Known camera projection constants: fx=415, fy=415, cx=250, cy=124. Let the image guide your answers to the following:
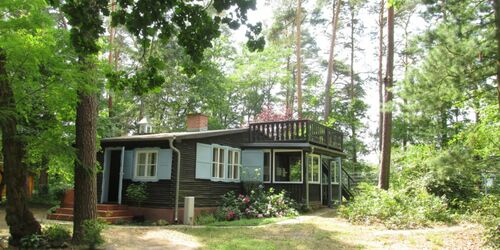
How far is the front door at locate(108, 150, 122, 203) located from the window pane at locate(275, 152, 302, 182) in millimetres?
6375

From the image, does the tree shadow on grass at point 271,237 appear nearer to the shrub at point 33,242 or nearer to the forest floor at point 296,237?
the forest floor at point 296,237

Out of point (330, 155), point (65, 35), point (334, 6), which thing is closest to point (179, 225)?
point (65, 35)

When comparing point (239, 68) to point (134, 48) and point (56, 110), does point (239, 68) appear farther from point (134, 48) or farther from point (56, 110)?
point (56, 110)

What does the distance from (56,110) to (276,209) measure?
8.62m

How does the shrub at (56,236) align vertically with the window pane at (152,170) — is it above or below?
below

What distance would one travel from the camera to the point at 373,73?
1356 inches

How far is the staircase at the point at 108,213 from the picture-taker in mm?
13545

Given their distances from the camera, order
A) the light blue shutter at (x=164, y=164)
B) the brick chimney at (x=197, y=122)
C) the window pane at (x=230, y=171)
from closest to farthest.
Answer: the light blue shutter at (x=164, y=164) → the window pane at (x=230, y=171) → the brick chimney at (x=197, y=122)

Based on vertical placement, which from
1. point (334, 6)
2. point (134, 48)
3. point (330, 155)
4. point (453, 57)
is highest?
point (334, 6)

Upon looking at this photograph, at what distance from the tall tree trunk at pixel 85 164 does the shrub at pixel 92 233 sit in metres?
0.20

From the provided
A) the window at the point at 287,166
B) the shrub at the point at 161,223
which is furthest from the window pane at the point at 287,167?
the shrub at the point at 161,223

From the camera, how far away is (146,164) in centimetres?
1496

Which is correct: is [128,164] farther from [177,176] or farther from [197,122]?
[197,122]

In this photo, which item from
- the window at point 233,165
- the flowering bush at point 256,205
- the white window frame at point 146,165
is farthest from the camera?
the window at point 233,165
